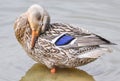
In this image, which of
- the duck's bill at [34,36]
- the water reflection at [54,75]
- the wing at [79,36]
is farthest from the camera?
the water reflection at [54,75]

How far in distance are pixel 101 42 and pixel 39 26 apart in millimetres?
879

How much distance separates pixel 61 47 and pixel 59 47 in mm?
27

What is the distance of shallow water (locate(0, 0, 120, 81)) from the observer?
791cm

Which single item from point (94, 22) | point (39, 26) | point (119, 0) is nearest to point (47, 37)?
point (39, 26)

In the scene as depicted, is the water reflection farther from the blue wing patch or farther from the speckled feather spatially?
the blue wing patch

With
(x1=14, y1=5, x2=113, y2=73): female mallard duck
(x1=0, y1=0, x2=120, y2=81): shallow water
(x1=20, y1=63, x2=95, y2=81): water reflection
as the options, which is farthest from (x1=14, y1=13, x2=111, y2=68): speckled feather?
(x1=0, y1=0, x2=120, y2=81): shallow water

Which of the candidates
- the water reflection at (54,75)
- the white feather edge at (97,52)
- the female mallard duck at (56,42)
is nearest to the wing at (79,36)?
the female mallard duck at (56,42)

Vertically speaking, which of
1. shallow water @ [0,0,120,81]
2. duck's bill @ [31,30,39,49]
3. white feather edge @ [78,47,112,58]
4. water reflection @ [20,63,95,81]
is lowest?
water reflection @ [20,63,95,81]

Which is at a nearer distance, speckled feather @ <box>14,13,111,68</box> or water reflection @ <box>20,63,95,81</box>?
speckled feather @ <box>14,13,111,68</box>

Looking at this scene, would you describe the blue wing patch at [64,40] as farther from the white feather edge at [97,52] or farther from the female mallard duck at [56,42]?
the white feather edge at [97,52]

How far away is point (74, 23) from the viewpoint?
9.25 metres

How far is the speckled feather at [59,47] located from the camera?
762 centimetres

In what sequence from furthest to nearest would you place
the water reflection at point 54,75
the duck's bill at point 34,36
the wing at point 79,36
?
the water reflection at point 54,75 → the duck's bill at point 34,36 → the wing at point 79,36

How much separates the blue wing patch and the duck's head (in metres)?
0.27
